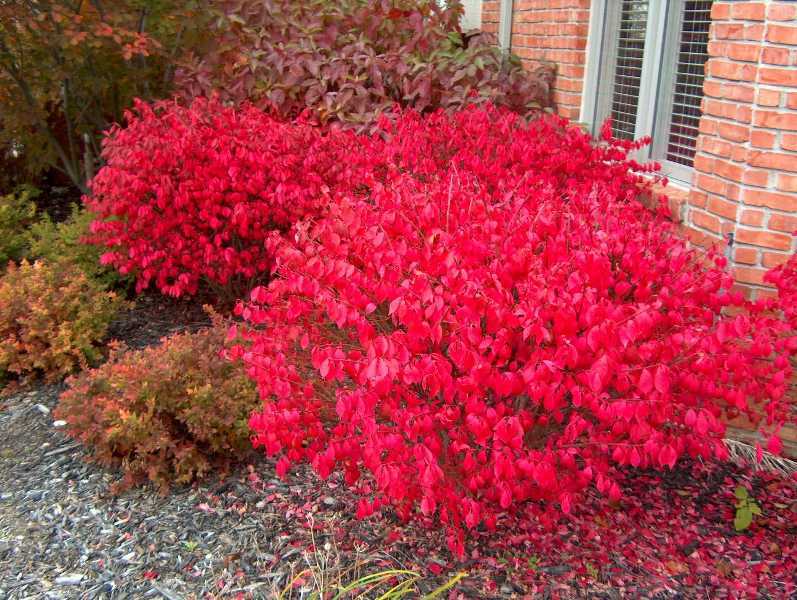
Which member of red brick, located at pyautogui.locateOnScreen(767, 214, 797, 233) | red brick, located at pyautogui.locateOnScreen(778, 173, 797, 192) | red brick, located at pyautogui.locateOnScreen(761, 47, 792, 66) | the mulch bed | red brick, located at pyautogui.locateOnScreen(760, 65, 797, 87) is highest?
red brick, located at pyautogui.locateOnScreen(761, 47, 792, 66)

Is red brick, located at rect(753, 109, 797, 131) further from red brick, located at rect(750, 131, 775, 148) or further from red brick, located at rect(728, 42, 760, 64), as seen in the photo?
red brick, located at rect(728, 42, 760, 64)

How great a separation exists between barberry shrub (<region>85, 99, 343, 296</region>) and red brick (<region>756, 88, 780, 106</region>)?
234cm

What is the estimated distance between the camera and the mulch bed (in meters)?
2.88

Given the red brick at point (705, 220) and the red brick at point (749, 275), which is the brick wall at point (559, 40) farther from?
the red brick at point (749, 275)

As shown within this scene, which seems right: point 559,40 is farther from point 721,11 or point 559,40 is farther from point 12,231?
point 12,231

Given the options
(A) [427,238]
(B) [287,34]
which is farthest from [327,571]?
(B) [287,34]

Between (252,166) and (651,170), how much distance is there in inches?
92.3

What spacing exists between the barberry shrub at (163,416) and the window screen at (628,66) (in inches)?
125

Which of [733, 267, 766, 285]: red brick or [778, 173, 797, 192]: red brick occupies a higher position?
[778, 173, 797, 192]: red brick

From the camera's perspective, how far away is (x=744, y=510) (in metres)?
3.25

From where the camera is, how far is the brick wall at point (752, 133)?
131 inches

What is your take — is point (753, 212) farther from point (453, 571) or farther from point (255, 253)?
point (255, 253)

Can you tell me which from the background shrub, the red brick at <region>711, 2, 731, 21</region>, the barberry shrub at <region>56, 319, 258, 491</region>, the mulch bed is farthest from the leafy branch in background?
the red brick at <region>711, 2, 731, 21</region>

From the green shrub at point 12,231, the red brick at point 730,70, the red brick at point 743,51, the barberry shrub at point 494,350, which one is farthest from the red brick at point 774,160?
the green shrub at point 12,231
